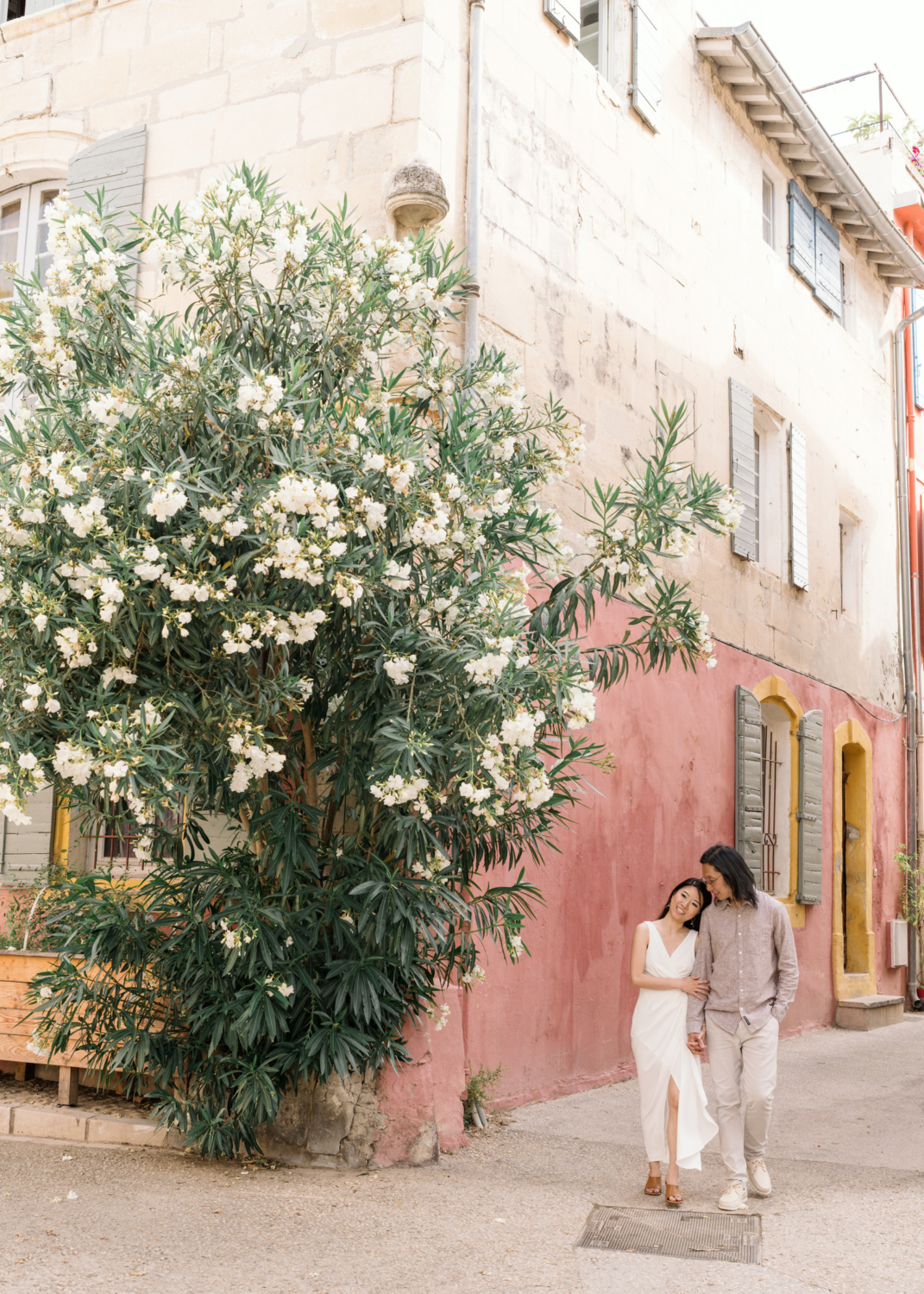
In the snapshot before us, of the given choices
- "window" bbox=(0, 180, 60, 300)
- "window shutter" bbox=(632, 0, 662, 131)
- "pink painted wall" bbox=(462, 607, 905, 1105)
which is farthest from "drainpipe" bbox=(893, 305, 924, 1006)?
"window" bbox=(0, 180, 60, 300)

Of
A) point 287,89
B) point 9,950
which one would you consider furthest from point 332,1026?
point 287,89

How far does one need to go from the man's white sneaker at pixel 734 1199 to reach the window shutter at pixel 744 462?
20.8 feet

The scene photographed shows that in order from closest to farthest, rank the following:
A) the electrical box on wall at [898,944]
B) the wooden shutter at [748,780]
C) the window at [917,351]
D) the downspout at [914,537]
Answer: the wooden shutter at [748,780]
the electrical box on wall at [898,944]
the downspout at [914,537]
the window at [917,351]

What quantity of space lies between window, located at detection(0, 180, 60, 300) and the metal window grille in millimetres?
6959

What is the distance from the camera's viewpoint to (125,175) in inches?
325

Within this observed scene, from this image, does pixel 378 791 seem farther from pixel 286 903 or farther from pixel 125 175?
pixel 125 175

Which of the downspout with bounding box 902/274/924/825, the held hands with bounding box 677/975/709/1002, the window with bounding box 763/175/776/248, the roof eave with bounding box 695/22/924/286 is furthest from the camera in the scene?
the downspout with bounding box 902/274/924/825

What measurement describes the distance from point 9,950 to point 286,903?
1.98m

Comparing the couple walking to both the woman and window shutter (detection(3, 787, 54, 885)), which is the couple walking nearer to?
the woman

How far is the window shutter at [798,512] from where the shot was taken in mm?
12273

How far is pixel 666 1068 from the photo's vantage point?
5.55 metres

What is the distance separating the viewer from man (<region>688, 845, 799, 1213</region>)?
5559mm

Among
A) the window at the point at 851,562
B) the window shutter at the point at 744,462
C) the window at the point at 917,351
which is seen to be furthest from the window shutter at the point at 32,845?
the window at the point at 917,351

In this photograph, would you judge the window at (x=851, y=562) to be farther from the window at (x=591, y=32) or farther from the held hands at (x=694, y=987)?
the held hands at (x=694, y=987)
